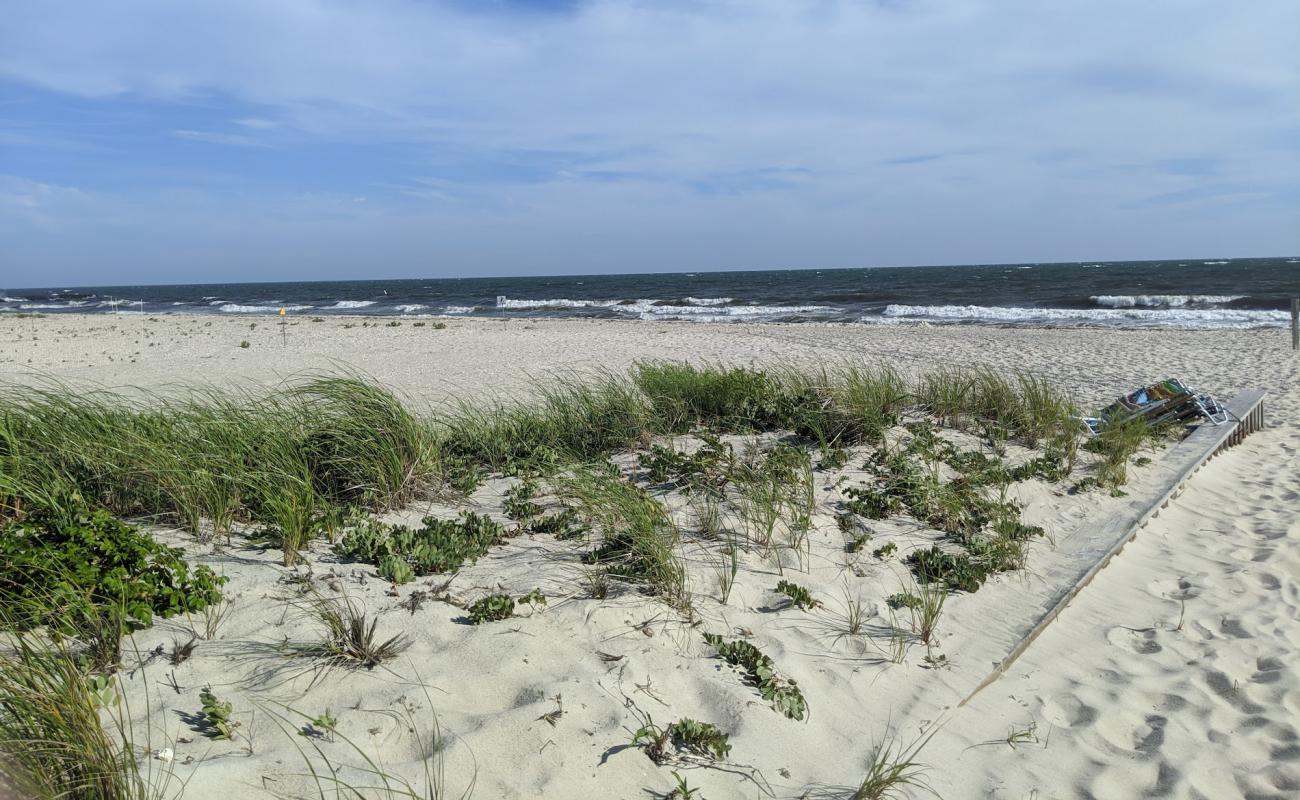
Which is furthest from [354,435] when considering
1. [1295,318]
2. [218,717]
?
[1295,318]

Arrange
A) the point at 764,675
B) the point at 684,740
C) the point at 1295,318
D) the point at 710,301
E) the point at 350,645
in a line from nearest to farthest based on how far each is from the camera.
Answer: the point at 684,740 < the point at 350,645 < the point at 764,675 < the point at 1295,318 < the point at 710,301

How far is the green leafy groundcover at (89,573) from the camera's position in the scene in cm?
282

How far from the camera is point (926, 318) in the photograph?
2975 cm

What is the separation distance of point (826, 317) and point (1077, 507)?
26158mm

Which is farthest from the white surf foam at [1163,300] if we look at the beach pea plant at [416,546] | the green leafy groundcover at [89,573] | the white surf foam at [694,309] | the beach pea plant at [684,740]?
the green leafy groundcover at [89,573]

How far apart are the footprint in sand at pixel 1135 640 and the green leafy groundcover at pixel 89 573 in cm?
395

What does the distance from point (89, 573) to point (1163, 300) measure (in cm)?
3657

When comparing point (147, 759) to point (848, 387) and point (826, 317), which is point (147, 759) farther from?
point (826, 317)

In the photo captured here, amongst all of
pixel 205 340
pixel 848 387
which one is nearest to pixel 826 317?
pixel 205 340

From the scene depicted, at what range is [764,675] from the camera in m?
3.09

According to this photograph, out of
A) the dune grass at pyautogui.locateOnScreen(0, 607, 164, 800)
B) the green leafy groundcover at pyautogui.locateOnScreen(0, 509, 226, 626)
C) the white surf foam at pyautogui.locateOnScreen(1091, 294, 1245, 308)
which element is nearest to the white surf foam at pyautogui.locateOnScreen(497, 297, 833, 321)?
the white surf foam at pyautogui.locateOnScreen(1091, 294, 1245, 308)

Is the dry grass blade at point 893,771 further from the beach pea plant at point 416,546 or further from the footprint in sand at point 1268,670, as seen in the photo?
the beach pea plant at point 416,546

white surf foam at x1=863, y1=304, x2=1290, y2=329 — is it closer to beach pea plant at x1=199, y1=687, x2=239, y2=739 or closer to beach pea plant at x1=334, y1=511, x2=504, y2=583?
beach pea plant at x1=334, y1=511, x2=504, y2=583

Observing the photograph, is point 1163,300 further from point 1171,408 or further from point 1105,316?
point 1171,408
